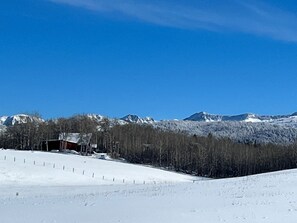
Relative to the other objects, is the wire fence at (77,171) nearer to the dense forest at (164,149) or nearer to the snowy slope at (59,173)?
the snowy slope at (59,173)

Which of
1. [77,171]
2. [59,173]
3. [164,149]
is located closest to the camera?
[59,173]

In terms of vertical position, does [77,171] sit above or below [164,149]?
below

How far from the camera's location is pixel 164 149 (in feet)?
462

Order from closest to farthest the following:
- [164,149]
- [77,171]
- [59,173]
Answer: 1. [59,173]
2. [77,171]
3. [164,149]

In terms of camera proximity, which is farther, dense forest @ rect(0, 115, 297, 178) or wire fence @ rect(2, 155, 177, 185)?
dense forest @ rect(0, 115, 297, 178)

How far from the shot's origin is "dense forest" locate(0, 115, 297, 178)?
13238 centimetres

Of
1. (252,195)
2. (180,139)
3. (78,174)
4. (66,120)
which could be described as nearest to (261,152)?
(180,139)

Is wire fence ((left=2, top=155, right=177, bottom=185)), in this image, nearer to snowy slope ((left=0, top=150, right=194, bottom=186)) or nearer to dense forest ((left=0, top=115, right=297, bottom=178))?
snowy slope ((left=0, top=150, right=194, bottom=186))

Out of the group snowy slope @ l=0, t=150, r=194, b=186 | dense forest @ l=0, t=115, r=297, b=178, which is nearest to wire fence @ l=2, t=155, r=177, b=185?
snowy slope @ l=0, t=150, r=194, b=186

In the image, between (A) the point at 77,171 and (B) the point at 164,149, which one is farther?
(B) the point at 164,149

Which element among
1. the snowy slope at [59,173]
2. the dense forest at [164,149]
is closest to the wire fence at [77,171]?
the snowy slope at [59,173]

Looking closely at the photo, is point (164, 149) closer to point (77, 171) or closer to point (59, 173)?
point (77, 171)

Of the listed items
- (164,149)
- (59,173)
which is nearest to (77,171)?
(59,173)

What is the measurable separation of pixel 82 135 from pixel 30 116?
19242 millimetres
